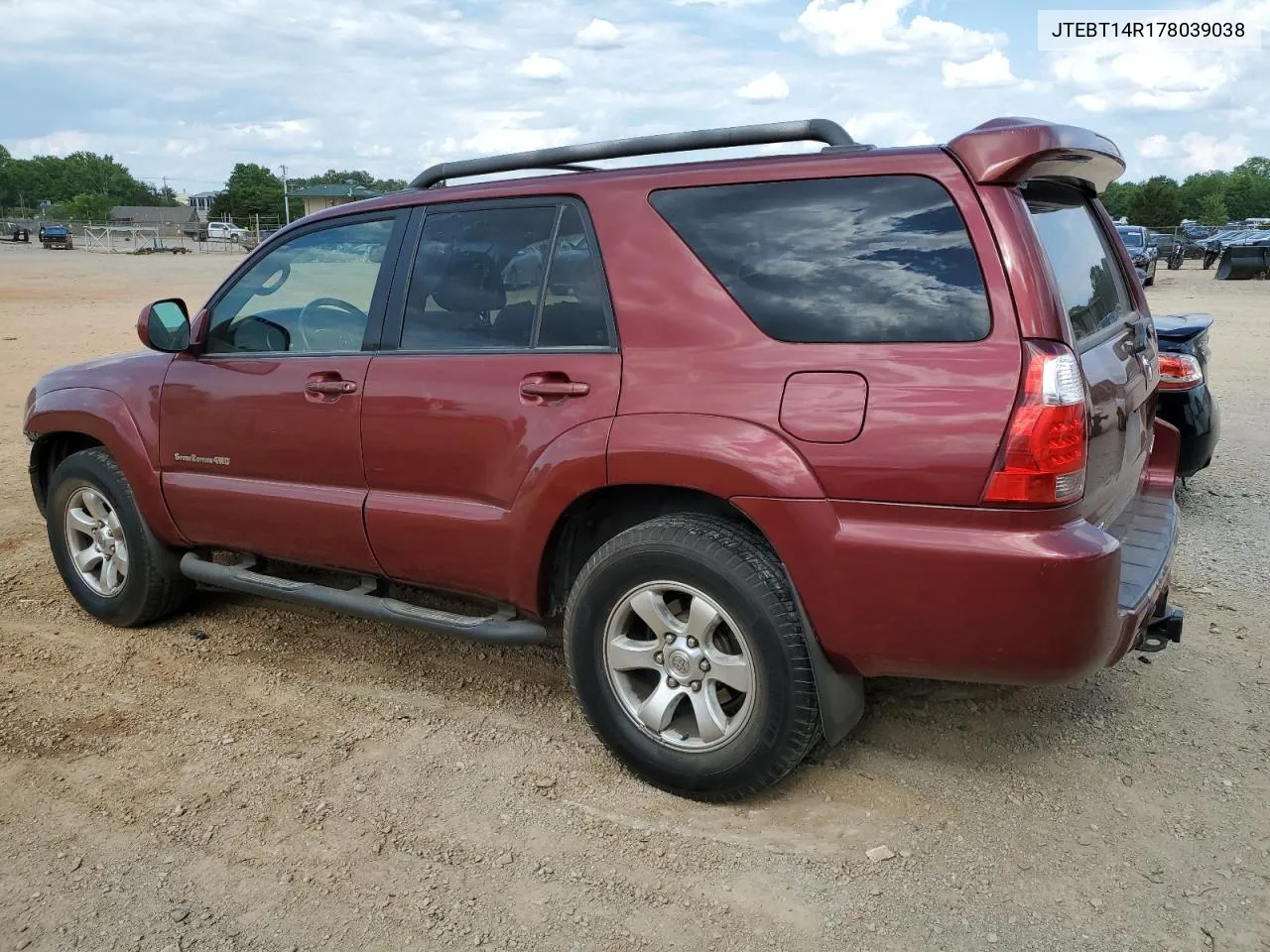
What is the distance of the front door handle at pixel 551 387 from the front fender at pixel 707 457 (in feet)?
0.60

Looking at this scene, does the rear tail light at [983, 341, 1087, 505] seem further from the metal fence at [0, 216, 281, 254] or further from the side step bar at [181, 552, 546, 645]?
the metal fence at [0, 216, 281, 254]

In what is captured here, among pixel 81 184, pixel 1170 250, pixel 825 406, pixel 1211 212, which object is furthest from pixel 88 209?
pixel 825 406

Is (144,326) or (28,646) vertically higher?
(144,326)

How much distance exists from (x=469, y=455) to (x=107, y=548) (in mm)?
2181

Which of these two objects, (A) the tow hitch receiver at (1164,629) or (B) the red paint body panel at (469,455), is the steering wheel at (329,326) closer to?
(B) the red paint body panel at (469,455)

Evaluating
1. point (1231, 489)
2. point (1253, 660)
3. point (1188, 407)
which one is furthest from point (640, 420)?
point (1231, 489)

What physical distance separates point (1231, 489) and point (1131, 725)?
374 centimetres

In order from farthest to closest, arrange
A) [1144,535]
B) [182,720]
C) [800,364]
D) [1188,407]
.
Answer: [1188,407] < [182,720] < [1144,535] < [800,364]

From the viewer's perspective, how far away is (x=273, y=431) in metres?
4.02

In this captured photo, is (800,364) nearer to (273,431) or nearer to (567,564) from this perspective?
(567,564)

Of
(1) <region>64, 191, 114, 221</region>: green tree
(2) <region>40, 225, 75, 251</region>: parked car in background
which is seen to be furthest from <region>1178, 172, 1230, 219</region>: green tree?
(1) <region>64, 191, 114, 221</region>: green tree

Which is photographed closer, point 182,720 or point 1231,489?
point 182,720

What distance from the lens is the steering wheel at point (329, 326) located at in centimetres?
392

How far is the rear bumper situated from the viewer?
2703mm
